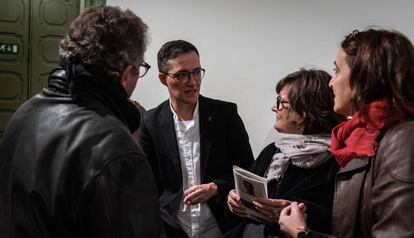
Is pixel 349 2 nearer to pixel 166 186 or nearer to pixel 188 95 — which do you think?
pixel 188 95

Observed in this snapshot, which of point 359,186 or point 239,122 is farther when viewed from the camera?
point 239,122

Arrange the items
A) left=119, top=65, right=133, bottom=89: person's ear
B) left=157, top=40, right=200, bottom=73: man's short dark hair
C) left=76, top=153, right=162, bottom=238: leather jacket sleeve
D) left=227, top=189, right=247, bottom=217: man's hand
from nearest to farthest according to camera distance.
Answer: left=76, top=153, right=162, bottom=238: leather jacket sleeve
left=119, top=65, right=133, bottom=89: person's ear
left=227, top=189, right=247, bottom=217: man's hand
left=157, top=40, right=200, bottom=73: man's short dark hair

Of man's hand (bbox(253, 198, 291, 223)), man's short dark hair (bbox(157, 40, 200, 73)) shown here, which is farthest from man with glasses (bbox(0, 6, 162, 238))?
man's short dark hair (bbox(157, 40, 200, 73))

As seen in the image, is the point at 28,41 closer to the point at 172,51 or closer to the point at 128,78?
the point at 172,51

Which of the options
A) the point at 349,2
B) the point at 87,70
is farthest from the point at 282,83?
the point at 349,2

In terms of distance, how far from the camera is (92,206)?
1.02 meters

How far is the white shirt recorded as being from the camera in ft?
6.96

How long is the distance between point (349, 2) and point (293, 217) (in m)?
1.99

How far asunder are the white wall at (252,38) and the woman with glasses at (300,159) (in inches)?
48.2

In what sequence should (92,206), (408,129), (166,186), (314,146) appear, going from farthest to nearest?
(166,186), (314,146), (408,129), (92,206)

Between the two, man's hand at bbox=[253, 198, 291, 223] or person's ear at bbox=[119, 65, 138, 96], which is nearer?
person's ear at bbox=[119, 65, 138, 96]

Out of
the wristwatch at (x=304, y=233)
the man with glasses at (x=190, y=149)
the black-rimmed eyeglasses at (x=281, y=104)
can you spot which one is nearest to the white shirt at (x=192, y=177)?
the man with glasses at (x=190, y=149)

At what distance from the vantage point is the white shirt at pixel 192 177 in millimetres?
2121

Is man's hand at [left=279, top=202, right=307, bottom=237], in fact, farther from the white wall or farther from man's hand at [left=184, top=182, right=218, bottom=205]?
the white wall
